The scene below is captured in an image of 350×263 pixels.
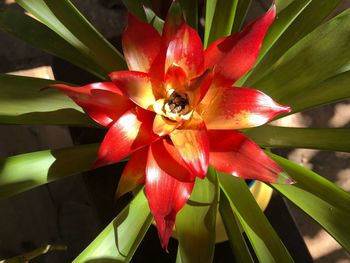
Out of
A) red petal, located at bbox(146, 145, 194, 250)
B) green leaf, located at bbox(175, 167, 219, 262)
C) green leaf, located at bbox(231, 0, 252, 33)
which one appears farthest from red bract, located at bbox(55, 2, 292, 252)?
green leaf, located at bbox(231, 0, 252, 33)

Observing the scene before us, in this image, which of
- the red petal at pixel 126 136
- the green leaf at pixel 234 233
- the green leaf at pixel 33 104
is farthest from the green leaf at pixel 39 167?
the green leaf at pixel 234 233

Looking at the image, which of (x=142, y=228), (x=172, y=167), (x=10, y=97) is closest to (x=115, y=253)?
(x=142, y=228)

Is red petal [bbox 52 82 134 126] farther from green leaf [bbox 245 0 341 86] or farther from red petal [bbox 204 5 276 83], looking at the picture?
green leaf [bbox 245 0 341 86]

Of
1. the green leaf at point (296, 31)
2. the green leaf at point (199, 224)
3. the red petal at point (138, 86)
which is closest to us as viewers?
the red petal at point (138, 86)

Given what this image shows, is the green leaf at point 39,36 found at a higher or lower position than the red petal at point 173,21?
higher

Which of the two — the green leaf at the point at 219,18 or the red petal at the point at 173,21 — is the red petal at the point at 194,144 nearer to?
the red petal at the point at 173,21

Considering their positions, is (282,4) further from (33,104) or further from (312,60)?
(33,104)

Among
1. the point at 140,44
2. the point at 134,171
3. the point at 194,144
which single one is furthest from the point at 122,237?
the point at 140,44
